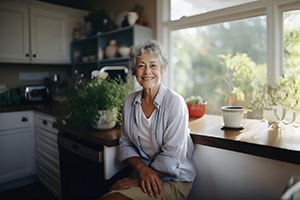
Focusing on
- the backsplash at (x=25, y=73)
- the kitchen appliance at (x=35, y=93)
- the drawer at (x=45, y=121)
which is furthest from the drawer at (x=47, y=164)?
the backsplash at (x=25, y=73)

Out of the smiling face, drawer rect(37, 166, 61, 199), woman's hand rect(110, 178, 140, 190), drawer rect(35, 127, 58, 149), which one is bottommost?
→ drawer rect(37, 166, 61, 199)

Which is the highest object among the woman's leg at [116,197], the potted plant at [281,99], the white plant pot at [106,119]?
the potted plant at [281,99]

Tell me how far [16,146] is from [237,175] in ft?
7.54

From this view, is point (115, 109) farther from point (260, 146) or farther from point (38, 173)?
point (38, 173)

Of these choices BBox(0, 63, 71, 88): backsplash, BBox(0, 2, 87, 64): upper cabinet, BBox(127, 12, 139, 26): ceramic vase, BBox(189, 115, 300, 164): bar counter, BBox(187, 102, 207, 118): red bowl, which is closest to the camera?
BBox(189, 115, 300, 164): bar counter

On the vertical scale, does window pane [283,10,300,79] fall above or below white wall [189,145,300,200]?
above

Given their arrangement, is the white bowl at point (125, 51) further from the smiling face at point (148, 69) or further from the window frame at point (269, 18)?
the smiling face at point (148, 69)

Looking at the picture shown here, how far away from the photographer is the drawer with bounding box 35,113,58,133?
232 centimetres

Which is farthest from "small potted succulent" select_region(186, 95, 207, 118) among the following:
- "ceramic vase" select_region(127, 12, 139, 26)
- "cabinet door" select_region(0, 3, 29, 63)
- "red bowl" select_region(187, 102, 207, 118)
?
"cabinet door" select_region(0, 3, 29, 63)

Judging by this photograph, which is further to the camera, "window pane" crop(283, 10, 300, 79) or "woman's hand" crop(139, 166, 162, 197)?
→ "window pane" crop(283, 10, 300, 79)

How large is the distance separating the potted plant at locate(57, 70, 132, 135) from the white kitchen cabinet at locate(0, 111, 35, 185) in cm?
124

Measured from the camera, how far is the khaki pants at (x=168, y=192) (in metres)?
1.20

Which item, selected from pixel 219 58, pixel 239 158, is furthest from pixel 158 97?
pixel 219 58

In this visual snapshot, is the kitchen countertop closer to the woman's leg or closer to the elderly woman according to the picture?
the elderly woman
